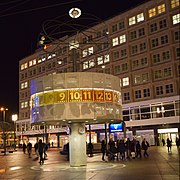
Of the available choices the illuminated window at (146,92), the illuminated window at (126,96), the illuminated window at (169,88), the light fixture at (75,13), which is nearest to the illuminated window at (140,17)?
the illuminated window at (146,92)

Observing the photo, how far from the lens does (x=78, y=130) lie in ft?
71.9

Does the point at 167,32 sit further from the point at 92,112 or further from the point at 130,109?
the point at 92,112

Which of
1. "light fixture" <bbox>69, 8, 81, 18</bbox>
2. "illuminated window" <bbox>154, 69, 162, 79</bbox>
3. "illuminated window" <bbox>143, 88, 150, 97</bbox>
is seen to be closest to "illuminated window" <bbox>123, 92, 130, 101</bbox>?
"illuminated window" <bbox>143, 88, 150, 97</bbox>

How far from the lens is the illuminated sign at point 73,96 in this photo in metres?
20.7

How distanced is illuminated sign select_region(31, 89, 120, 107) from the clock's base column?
8.20 feet

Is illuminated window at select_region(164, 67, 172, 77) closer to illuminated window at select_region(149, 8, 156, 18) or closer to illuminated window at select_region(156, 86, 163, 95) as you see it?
illuminated window at select_region(156, 86, 163, 95)

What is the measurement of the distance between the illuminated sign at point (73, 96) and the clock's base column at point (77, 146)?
98.4 inches

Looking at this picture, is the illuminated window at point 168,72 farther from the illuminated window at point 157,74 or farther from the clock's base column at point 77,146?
the clock's base column at point 77,146

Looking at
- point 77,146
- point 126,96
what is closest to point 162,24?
point 126,96

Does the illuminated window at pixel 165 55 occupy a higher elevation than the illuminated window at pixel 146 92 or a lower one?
higher

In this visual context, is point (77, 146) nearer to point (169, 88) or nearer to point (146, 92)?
point (169, 88)

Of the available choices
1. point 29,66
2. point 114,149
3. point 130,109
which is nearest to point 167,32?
point 130,109

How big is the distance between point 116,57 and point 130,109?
39.3 ft

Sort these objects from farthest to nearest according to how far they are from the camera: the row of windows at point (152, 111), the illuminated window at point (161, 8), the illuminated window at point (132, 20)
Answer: the illuminated window at point (132, 20), the illuminated window at point (161, 8), the row of windows at point (152, 111)
